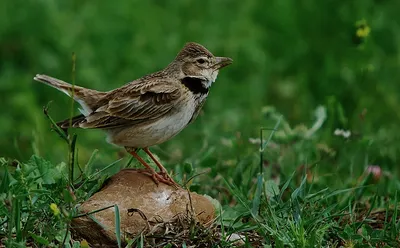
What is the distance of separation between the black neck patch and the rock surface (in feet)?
3.13

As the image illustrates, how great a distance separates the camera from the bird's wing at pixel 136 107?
7172 mm

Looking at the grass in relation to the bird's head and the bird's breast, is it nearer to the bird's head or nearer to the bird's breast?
the bird's breast

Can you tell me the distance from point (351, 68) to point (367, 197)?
10.3ft

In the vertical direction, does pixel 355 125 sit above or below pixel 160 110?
below

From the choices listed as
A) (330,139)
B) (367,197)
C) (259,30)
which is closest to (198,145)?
(330,139)

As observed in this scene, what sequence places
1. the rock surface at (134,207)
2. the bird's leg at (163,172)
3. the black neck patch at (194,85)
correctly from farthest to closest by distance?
the black neck patch at (194,85), the bird's leg at (163,172), the rock surface at (134,207)

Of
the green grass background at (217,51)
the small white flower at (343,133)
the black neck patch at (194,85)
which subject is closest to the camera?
the black neck patch at (194,85)

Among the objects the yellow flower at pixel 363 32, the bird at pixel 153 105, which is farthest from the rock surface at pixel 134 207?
the yellow flower at pixel 363 32

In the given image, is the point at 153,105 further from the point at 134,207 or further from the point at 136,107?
the point at 134,207

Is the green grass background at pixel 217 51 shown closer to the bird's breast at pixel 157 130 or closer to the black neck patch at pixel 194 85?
the black neck patch at pixel 194 85

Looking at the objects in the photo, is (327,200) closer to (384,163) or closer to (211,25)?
(384,163)

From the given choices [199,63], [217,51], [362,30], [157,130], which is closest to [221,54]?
[217,51]

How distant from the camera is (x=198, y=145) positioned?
9.70 metres

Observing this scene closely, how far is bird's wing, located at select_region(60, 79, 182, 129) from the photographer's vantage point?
282 inches
